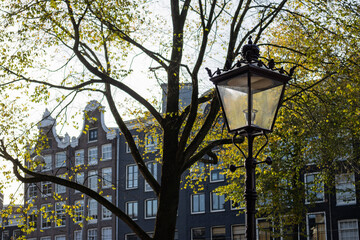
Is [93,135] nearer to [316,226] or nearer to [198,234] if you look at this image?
[198,234]

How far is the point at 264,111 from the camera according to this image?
7.17 meters

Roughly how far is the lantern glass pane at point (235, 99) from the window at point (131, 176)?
4096 centimetres

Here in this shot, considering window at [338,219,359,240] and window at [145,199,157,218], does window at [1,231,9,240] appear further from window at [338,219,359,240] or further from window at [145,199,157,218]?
window at [338,219,359,240]

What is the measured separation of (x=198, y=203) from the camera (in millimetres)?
42844

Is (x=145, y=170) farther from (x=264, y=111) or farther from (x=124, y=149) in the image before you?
(x=124, y=149)

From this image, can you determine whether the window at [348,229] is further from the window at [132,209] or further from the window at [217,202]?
the window at [132,209]

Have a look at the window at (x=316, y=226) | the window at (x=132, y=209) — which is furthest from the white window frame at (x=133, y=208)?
the window at (x=316, y=226)

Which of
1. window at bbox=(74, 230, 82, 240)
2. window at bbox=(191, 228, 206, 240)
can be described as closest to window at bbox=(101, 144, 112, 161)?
window at bbox=(74, 230, 82, 240)

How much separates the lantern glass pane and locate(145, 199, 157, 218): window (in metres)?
39.1

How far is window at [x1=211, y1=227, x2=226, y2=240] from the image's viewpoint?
133 ft

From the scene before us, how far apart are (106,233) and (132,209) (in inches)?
130

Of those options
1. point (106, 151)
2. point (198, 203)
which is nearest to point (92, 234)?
point (106, 151)

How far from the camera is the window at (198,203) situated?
140ft

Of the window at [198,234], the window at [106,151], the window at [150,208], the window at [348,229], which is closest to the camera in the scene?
the window at [348,229]
